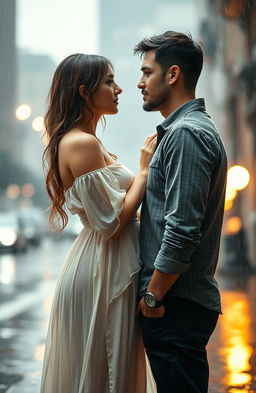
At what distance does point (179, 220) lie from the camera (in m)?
3.04

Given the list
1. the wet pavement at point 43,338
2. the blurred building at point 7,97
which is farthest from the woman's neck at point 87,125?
the blurred building at point 7,97

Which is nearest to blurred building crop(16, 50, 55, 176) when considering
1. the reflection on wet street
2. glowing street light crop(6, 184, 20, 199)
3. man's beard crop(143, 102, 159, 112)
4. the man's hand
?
glowing street light crop(6, 184, 20, 199)

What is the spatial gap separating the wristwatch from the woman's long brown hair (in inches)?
31.9

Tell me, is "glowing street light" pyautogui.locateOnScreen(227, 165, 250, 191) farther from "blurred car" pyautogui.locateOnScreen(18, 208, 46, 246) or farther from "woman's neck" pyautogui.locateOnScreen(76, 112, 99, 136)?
"blurred car" pyautogui.locateOnScreen(18, 208, 46, 246)

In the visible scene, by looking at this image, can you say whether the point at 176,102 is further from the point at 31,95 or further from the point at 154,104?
the point at 31,95

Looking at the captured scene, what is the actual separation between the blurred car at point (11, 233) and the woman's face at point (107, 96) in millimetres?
26527

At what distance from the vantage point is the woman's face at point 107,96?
3621 millimetres

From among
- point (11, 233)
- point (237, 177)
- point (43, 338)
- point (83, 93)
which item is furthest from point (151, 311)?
point (11, 233)

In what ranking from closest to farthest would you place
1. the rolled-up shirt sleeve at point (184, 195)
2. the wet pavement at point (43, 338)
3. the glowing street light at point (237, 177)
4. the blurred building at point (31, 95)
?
the rolled-up shirt sleeve at point (184, 195)
the wet pavement at point (43, 338)
the glowing street light at point (237, 177)
the blurred building at point (31, 95)

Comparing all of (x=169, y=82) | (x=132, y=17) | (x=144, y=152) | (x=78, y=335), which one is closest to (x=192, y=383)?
(x=78, y=335)

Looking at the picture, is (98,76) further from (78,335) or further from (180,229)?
(78,335)

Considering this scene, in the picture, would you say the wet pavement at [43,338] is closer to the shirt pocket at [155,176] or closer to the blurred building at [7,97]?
the shirt pocket at [155,176]

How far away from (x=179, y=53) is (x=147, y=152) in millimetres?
487

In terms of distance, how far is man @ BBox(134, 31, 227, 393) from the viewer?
3066 millimetres
